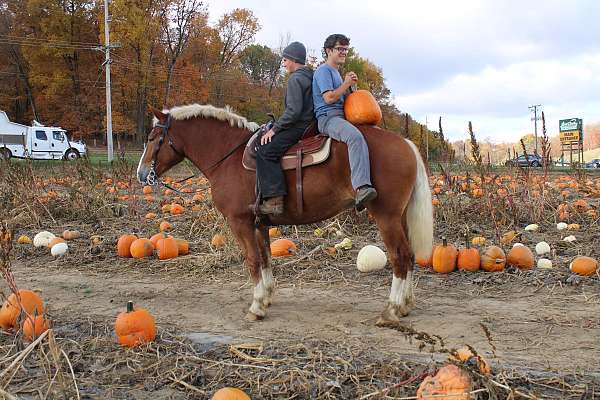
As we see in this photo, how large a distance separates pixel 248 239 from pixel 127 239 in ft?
9.58

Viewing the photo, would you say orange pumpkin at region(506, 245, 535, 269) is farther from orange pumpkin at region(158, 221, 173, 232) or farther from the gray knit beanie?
orange pumpkin at region(158, 221, 173, 232)

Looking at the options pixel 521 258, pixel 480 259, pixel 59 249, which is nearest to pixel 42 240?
pixel 59 249

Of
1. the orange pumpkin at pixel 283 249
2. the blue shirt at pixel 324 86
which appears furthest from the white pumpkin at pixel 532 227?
the blue shirt at pixel 324 86

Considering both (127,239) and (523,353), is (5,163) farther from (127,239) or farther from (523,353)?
(523,353)

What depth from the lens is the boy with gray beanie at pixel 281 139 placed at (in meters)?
4.76

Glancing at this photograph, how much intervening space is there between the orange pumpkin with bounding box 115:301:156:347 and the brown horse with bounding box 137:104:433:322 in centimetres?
108

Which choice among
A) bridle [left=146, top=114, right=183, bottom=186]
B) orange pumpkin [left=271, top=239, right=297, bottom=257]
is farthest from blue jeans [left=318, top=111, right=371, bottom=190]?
orange pumpkin [left=271, top=239, right=297, bottom=257]

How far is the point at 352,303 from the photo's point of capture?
5.17 metres

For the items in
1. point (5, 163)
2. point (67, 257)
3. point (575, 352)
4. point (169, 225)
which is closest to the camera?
point (575, 352)

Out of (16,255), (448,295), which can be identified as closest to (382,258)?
(448,295)

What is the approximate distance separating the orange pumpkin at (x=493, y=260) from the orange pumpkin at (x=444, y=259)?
0.32 metres

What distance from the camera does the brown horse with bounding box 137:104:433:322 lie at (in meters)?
4.54

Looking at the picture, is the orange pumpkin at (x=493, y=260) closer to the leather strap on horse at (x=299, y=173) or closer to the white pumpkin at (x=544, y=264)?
the white pumpkin at (x=544, y=264)

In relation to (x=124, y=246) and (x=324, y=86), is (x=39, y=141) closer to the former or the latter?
(x=124, y=246)
